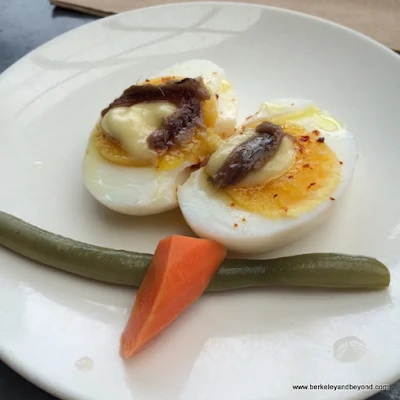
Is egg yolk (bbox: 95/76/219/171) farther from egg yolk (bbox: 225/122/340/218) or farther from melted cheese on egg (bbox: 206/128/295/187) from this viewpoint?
egg yolk (bbox: 225/122/340/218)

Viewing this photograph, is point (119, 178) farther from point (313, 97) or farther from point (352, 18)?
point (352, 18)

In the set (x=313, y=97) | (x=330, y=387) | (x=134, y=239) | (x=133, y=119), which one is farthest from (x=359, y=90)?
(x=330, y=387)

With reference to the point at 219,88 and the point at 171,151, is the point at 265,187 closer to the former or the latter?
the point at 171,151

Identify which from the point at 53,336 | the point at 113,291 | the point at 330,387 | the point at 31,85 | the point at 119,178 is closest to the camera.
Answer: the point at 330,387

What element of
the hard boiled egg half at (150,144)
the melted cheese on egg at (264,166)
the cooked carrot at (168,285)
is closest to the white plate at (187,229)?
the cooked carrot at (168,285)

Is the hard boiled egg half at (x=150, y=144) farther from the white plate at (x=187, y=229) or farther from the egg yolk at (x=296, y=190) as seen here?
the egg yolk at (x=296, y=190)

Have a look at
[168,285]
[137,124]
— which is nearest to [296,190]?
[168,285]
